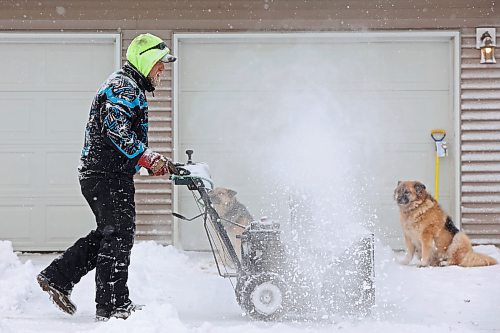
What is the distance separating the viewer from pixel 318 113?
9.08 m

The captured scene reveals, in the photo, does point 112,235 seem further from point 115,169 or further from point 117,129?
point 117,129

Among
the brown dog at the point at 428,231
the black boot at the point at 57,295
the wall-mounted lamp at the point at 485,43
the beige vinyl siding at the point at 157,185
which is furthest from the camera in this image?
the beige vinyl siding at the point at 157,185

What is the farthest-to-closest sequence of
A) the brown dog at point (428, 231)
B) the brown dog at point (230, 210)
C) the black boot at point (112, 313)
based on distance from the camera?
1. the brown dog at point (428, 231)
2. the brown dog at point (230, 210)
3. the black boot at point (112, 313)

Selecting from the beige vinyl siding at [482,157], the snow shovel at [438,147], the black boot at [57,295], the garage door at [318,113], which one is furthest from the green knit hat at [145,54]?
the beige vinyl siding at [482,157]

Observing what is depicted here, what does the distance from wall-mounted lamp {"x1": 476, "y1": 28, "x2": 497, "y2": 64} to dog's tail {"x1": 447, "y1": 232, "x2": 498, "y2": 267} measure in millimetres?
2395

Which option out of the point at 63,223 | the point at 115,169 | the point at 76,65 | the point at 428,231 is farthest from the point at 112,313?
the point at 76,65

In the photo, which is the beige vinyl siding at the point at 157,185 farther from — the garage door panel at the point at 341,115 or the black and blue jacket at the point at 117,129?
the black and blue jacket at the point at 117,129

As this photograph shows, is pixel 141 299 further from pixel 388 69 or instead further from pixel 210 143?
pixel 388 69

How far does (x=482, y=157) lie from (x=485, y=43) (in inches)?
53.4

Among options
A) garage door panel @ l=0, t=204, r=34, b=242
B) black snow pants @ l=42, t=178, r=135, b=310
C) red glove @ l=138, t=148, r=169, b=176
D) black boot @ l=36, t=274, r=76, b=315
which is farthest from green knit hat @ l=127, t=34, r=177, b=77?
garage door panel @ l=0, t=204, r=34, b=242

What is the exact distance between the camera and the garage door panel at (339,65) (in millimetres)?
9125

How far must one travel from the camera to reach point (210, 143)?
359 inches

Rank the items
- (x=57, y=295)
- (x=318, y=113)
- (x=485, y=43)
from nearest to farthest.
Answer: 1. (x=57, y=295)
2. (x=485, y=43)
3. (x=318, y=113)

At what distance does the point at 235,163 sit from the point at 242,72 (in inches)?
44.2
